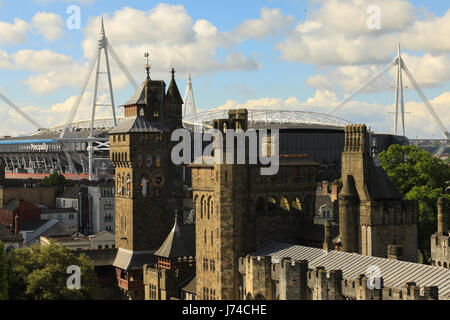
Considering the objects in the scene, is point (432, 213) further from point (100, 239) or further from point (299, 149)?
point (299, 149)

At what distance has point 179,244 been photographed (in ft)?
241

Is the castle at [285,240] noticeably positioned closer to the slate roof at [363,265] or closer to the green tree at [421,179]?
the slate roof at [363,265]

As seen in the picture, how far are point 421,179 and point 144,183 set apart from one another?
2887 centimetres

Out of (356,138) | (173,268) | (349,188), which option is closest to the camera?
(349,188)

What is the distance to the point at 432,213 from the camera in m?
79.1

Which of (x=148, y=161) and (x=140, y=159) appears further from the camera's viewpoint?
(x=148, y=161)

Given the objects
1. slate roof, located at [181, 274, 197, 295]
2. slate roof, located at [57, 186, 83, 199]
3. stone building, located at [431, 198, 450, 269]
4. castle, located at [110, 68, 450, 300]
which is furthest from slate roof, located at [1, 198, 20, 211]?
stone building, located at [431, 198, 450, 269]

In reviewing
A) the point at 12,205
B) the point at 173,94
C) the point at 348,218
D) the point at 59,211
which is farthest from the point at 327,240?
the point at 12,205

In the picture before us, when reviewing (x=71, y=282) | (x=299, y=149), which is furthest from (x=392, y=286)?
(x=299, y=149)

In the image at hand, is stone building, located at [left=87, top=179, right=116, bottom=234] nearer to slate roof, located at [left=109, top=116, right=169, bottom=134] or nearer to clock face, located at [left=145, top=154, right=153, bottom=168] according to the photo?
slate roof, located at [left=109, top=116, right=169, bottom=134]

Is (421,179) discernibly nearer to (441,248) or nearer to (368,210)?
(441,248)

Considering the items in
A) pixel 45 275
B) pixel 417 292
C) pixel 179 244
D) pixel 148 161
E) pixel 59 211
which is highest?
pixel 148 161

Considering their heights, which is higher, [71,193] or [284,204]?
[284,204]
